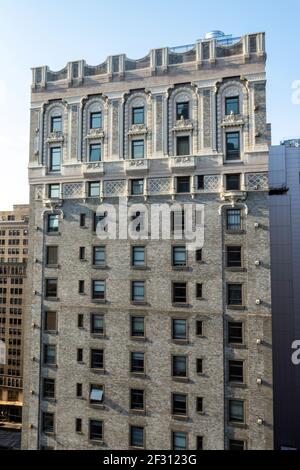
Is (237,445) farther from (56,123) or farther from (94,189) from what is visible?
(56,123)

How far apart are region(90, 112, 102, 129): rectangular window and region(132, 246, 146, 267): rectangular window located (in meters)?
12.1

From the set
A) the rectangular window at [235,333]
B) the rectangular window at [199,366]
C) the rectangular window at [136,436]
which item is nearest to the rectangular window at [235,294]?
the rectangular window at [235,333]

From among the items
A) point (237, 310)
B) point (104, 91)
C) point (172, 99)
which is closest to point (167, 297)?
point (237, 310)

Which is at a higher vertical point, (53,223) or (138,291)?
(53,223)

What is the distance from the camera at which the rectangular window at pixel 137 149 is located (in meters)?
31.4

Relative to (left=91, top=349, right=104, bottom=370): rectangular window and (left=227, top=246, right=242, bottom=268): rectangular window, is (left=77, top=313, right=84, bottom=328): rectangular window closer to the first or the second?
(left=91, top=349, right=104, bottom=370): rectangular window

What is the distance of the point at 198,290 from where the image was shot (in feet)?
95.6

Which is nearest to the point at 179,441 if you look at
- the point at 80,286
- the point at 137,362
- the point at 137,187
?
the point at 137,362

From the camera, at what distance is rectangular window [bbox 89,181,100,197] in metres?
32.2

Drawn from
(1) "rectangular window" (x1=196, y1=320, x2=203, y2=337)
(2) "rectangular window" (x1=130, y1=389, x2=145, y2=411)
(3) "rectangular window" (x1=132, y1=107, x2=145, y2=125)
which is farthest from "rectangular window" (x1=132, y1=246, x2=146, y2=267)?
(3) "rectangular window" (x1=132, y1=107, x2=145, y2=125)

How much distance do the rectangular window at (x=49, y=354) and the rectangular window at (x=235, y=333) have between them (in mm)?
15907

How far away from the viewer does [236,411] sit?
2753cm

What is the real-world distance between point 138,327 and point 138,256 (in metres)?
6.16

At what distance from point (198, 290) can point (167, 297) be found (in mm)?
2694
